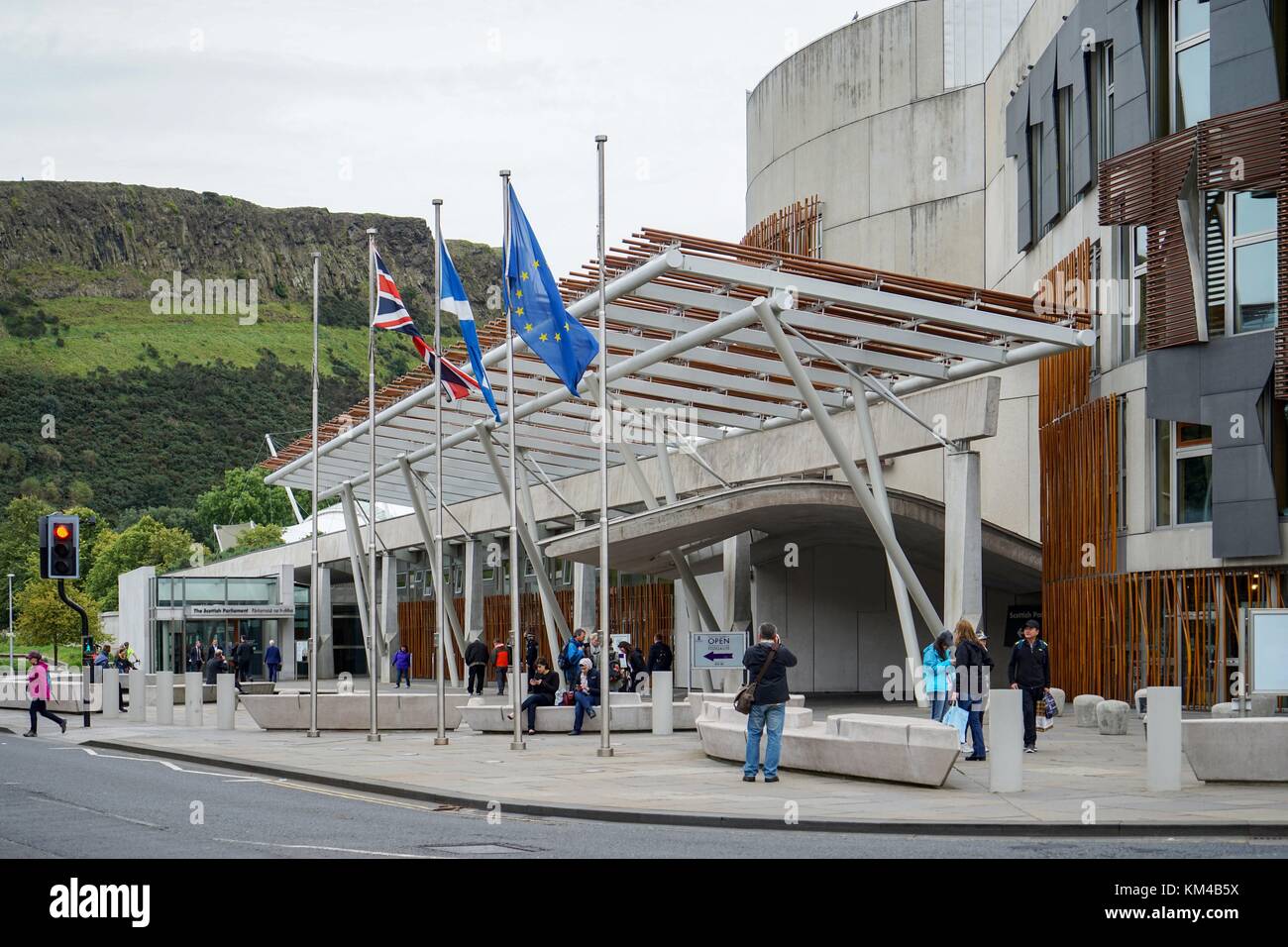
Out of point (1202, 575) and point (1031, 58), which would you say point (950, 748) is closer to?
point (1202, 575)

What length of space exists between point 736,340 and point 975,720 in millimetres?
10416

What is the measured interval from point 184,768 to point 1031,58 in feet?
91.9

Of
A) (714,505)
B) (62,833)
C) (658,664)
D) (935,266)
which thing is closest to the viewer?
(62,833)

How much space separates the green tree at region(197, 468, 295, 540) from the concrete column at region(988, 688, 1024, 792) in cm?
12116

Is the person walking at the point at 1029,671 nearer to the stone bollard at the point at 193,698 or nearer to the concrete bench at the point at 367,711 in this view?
the concrete bench at the point at 367,711

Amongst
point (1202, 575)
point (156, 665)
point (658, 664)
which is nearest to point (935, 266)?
point (658, 664)

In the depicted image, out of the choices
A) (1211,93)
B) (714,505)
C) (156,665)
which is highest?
(1211,93)

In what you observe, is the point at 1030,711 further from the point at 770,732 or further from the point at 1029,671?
the point at 770,732

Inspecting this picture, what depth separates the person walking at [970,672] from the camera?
1969 centimetres

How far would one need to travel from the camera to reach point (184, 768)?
22.5 m

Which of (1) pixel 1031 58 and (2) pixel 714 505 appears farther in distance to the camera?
(1) pixel 1031 58

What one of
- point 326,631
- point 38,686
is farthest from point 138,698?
point 326,631

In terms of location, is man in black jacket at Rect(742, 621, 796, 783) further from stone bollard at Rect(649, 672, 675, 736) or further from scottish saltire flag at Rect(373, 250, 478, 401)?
scottish saltire flag at Rect(373, 250, 478, 401)

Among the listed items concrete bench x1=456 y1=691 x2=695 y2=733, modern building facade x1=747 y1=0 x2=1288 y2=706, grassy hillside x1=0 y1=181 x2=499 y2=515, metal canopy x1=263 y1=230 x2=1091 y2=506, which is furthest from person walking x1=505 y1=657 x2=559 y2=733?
grassy hillside x1=0 y1=181 x2=499 y2=515
